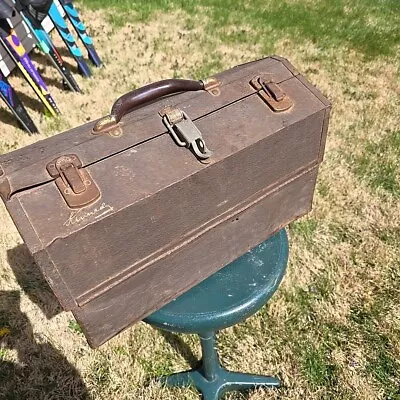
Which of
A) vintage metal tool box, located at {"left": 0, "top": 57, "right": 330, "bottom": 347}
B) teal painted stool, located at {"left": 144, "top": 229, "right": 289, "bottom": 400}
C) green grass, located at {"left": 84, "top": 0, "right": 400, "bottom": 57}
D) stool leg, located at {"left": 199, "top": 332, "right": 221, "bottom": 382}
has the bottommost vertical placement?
stool leg, located at {"left": 199, "top": 332, "right": 221, "bottom": 382}

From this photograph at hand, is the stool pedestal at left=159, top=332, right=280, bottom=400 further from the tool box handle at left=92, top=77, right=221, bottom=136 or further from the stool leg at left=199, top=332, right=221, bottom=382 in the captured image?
the tool box handle at left=92, top=77, right=221, bottom=136

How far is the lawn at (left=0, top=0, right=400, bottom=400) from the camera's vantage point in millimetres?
2391

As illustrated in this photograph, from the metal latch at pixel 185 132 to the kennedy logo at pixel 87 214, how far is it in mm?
319

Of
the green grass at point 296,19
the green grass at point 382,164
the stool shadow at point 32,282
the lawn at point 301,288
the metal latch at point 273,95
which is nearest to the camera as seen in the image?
the metal latch at point 273,95

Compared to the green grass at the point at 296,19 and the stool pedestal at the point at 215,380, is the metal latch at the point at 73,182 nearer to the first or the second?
the stool pedestal at the point at 215,380

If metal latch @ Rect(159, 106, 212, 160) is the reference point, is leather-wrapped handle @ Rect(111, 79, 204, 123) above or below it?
above

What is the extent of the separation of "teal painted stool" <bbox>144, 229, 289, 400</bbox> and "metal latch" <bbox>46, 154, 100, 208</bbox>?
62 centimetres

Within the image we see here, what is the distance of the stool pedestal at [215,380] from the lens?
2.26 metres

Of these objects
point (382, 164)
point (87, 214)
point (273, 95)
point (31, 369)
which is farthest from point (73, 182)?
point (382, 164)

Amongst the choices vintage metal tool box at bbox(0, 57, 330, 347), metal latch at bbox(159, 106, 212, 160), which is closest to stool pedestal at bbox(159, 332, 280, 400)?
vintage metal tool box at bbox(0, 57, 330, 347)

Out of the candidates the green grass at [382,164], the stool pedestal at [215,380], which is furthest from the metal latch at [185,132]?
the green grass at [382,164]

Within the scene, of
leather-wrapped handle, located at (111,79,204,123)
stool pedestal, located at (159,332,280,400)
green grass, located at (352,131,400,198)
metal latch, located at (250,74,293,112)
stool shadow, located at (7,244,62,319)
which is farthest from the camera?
green grass, located at (352,131,400,198)

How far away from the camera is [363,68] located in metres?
4.78

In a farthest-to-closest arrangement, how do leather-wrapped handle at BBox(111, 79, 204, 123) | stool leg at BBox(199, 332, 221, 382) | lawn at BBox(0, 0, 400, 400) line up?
lawn at BBox(0, 0, 400, 400) < stool leg at BBox(199, 332, 221, 382) < leather-wrapped handle at BBox(111, 79, 204, 123)
